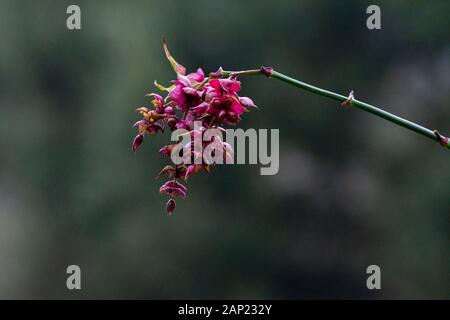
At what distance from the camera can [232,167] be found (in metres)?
8.80

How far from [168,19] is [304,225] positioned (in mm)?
3073

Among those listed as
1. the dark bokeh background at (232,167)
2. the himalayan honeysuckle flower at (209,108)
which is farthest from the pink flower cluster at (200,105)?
the dark bokeh background at (232,167)

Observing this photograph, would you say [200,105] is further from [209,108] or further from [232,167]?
[232,167]

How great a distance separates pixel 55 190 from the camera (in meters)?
9.22

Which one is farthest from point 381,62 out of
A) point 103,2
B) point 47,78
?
point 47,78

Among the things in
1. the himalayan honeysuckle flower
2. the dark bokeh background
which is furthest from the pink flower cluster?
the dark bokeh background

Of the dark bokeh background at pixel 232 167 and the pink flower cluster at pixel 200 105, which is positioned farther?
the dark bokeh background at pixel 232 167

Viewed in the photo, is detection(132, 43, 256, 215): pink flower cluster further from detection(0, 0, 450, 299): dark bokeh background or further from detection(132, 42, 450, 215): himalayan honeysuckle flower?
detection(0, 0, 450, 299): dark bokeh background

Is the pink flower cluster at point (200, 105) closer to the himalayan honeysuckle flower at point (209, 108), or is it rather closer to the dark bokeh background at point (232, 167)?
the himalayan honeysuckle flower at point (209, 108)

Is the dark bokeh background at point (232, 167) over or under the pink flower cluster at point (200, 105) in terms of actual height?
over

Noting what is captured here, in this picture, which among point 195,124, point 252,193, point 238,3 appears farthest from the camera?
point 252,193

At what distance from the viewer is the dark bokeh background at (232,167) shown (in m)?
8.45

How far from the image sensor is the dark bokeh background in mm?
8445
